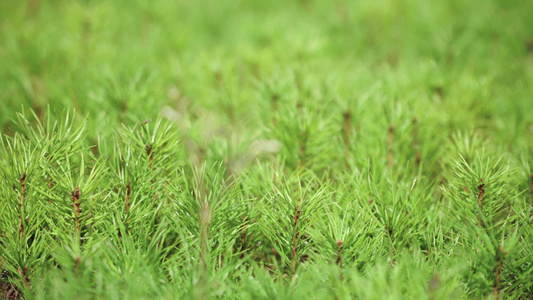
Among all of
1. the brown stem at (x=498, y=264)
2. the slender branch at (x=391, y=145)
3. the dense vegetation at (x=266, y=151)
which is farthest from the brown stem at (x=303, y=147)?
the brown stem at (x=498, y=264)

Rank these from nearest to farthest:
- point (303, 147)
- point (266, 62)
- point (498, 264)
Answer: point (498, 264), point (303, 147), point (266, 62)

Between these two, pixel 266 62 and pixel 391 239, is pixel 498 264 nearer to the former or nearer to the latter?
pixel 391 239

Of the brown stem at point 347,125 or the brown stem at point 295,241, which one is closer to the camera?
the brown stem at point 295,241

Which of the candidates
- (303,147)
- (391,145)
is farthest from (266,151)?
(391,145)

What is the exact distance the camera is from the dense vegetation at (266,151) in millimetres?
321

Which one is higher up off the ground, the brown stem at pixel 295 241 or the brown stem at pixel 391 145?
the brown stem at pixel 391 145

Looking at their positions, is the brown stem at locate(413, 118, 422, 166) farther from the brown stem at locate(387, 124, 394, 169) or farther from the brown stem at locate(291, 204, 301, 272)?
the brown stem at locate(291, 204, 301, 272)

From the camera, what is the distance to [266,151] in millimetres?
522

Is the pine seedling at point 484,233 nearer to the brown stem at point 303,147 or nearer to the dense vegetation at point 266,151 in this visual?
the dense vegetation at point 266,151

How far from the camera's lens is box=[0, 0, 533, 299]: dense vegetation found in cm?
32

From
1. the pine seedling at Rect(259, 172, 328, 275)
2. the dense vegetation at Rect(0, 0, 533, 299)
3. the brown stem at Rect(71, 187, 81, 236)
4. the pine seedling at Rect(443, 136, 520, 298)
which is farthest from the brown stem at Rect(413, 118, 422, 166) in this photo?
the brown stem at Rect(71, 187, 81, 236)

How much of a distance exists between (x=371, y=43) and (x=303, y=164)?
1.89 ft

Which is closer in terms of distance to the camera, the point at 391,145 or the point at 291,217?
the point at 291,217

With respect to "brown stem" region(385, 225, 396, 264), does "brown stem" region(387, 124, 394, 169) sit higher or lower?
higher
